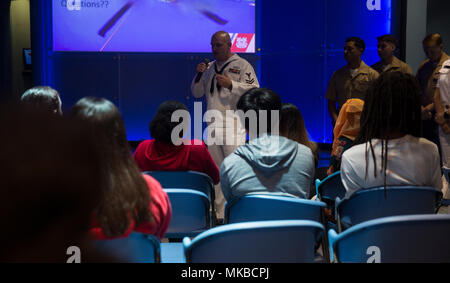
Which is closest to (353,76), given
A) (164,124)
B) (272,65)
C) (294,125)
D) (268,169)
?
(272,65)

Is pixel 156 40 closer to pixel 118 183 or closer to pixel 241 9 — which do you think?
pixel 241 9

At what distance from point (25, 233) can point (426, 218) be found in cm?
143

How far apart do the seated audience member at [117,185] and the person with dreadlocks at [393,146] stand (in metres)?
1.21

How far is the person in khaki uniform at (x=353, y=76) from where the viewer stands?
606cm

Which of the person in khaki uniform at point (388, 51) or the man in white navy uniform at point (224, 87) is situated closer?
the man in white navy uniform at point (224, 87)

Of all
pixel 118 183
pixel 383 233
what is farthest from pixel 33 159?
pixel 383 233

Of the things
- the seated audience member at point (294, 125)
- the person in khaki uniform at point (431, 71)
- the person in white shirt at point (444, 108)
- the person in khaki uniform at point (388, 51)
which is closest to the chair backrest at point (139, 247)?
the seated audience member at point (294, 125)

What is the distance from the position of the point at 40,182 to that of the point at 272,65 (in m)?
7.45

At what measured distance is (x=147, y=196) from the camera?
5.41 feet

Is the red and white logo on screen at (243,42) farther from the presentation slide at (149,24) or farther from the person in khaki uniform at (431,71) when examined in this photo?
the person in khaki uniform at (431,71)

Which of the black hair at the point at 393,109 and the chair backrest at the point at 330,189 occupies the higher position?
the black hair at the point at 393,109

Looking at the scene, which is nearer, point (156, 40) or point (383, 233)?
point (383, 233)

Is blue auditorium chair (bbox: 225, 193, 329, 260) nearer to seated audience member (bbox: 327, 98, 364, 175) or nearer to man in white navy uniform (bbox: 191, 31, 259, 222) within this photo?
seated audience member (bbox: 327, 98, 364, 175)

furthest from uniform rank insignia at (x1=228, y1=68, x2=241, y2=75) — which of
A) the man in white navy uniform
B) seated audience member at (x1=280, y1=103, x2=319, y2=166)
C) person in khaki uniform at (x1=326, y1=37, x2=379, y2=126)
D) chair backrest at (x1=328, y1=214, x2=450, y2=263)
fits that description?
chair backrest at (x1=328, y1=214, x2=450, y2=263)
